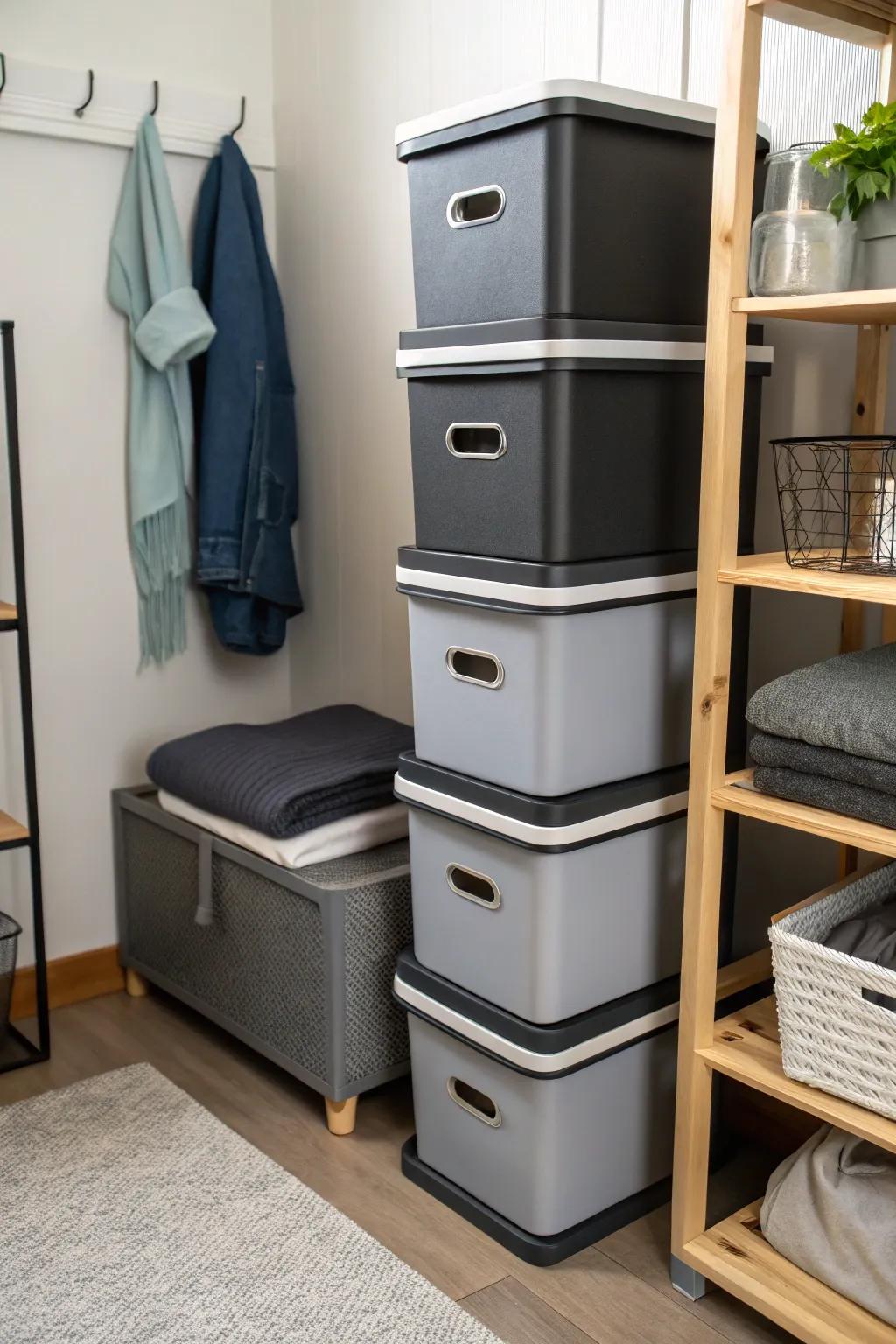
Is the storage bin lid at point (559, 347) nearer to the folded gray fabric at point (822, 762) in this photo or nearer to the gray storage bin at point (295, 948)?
the folded gray fabric at point (822, 762)

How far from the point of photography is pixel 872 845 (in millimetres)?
1271

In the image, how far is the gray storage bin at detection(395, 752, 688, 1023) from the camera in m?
1.52

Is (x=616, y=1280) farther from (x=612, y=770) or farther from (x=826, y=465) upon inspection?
(x=826, y=465)

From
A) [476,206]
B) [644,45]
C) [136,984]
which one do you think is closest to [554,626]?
[476,206]

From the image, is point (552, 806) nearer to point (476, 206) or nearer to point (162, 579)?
point (476, 206)

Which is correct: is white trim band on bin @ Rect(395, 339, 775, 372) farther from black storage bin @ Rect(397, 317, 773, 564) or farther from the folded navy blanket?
the folded navy blanket

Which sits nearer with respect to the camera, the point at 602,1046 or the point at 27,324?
the point at 602,1046

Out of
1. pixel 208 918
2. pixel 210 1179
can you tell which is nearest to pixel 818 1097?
pixel 210 1179

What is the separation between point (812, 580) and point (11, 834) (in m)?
1.40

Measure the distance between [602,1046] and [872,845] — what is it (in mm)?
492

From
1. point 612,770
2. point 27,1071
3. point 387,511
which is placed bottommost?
point 27,1071

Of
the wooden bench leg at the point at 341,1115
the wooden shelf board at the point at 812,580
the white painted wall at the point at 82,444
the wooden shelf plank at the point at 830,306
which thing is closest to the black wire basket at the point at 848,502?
the wooden shelf board at the point at 812,580

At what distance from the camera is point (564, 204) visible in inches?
54.1

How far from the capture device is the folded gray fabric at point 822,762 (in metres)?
1.28
